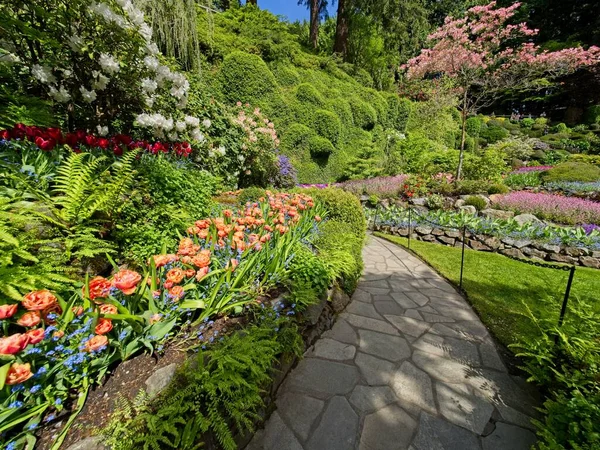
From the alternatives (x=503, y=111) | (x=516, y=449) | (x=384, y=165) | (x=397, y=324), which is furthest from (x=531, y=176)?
(x=503, y=111)

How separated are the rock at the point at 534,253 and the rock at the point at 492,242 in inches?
18.3

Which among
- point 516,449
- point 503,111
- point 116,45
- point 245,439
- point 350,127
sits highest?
point 503,111

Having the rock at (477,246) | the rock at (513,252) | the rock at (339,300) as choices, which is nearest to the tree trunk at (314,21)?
the rock at (477,246)

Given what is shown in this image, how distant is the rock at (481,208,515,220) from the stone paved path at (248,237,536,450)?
16.0 ft

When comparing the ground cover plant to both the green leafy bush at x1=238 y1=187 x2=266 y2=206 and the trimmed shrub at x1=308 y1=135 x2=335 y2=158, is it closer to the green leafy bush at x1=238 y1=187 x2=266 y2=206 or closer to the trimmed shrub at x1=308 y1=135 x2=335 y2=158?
the green leafy bush at x1=238 y1=187 x2=266 y2=206

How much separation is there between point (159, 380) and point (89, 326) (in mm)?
456

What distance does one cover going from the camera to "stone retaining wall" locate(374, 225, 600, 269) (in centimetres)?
494

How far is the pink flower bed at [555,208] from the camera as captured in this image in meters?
6.20

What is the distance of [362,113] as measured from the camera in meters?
12.7

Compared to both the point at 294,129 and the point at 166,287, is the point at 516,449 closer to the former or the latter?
the point at 166,287

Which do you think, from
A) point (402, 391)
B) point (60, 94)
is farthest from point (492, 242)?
point (60, 94)

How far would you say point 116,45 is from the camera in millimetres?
3199

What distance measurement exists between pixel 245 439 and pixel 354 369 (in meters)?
1.05

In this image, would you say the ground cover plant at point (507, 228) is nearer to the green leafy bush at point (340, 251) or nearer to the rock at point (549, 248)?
the rock at point (549, 248)
